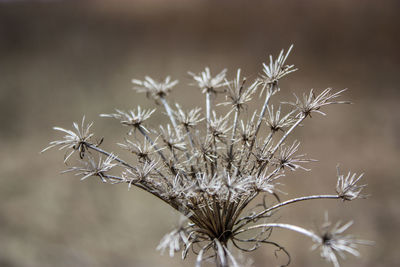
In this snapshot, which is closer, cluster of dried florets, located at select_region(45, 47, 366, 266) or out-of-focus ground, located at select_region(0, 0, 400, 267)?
cluster of dried florets, located at select_region(45, 47, 366, 266)

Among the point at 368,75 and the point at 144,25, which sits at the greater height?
the point at 144,25

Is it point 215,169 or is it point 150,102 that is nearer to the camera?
point 215,169

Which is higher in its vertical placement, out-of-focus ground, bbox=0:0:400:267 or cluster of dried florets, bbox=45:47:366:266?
out-of-focus ground, bbox=0:0:400:267

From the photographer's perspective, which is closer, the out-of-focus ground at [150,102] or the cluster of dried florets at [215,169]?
the cluster of dried florets at [215,169]

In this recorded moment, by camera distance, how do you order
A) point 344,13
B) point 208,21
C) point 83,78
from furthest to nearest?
point 83,78 < point 208,21 < point 344,13

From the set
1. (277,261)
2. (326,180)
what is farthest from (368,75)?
(277,261)

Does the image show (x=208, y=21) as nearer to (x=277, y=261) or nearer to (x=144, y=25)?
(x=144, y=25)

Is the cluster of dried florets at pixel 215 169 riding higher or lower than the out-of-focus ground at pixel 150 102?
lower

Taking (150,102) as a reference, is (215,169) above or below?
below
